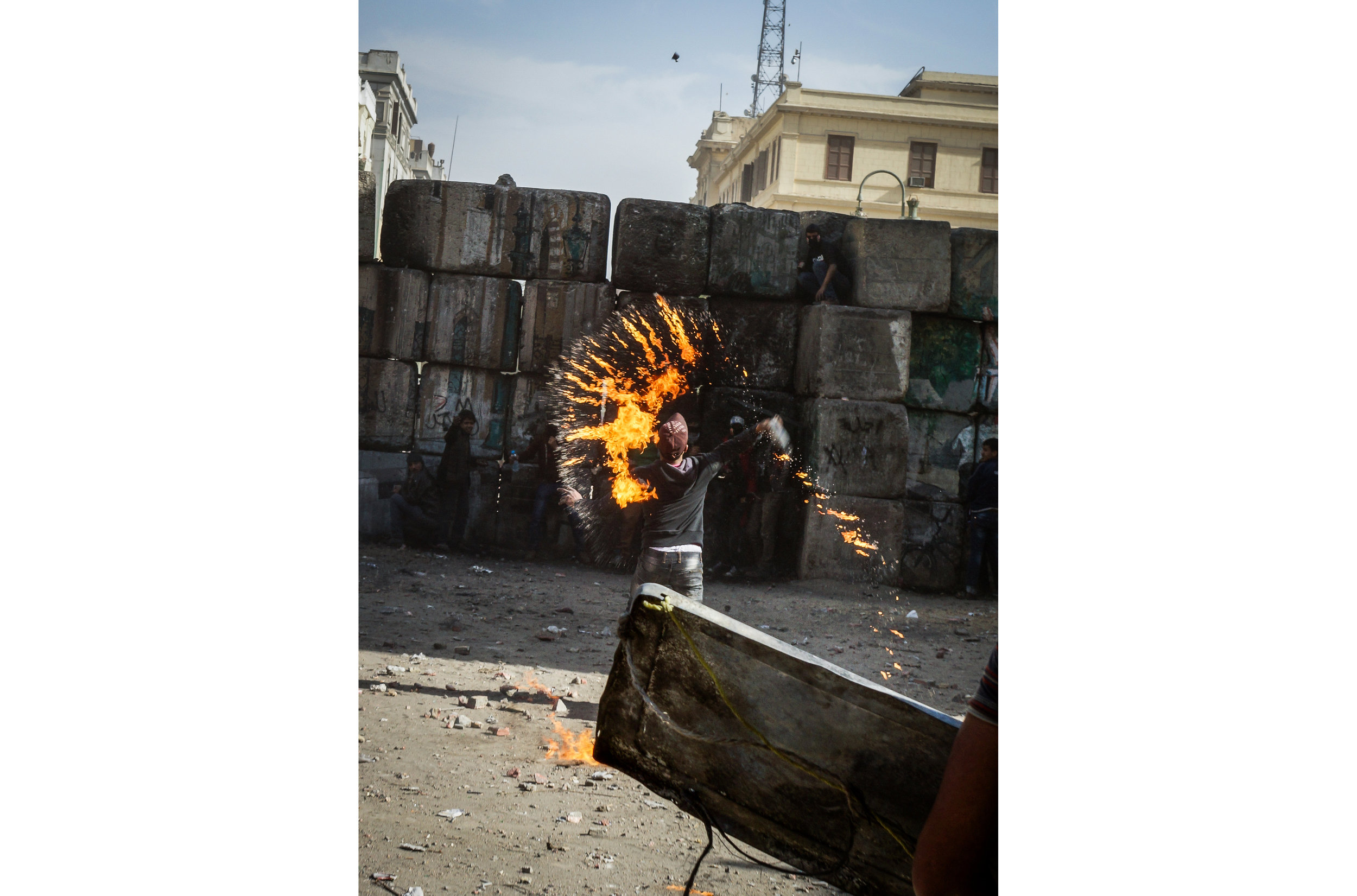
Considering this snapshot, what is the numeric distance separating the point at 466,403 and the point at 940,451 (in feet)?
9.64

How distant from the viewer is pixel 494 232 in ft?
15.8

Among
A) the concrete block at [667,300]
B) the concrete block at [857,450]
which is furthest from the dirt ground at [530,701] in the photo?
the concrete block at [667,300]

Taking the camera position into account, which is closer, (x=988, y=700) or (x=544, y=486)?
(x=988, y=700)

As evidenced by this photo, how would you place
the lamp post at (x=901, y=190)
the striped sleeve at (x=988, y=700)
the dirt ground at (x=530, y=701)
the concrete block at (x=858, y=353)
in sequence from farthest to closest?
the concrete block at (x=858, y=353), the lamp post at (x=901, y=190), the dirt ground at (x=530, y=701), the striped sleeve at (x=988, y=700)

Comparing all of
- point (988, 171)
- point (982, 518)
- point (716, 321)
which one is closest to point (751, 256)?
point (716, 321)

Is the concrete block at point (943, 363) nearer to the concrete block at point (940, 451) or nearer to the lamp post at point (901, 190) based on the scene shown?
the concrete block at point (940, 451)

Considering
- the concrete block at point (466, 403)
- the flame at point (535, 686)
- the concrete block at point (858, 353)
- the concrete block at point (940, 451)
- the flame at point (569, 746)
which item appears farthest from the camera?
the concrete block at point (940, 451)

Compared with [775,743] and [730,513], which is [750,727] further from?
[730,513]

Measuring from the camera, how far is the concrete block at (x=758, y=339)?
5.04 m

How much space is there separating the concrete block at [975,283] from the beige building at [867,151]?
3.17ft

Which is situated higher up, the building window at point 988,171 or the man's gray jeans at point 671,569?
the building window at point 988,171

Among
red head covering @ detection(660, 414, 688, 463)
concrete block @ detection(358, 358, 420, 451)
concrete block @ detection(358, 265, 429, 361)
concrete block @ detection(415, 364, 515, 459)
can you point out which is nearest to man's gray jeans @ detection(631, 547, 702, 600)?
red head covering @ detection(660, 414, 688, 463)
